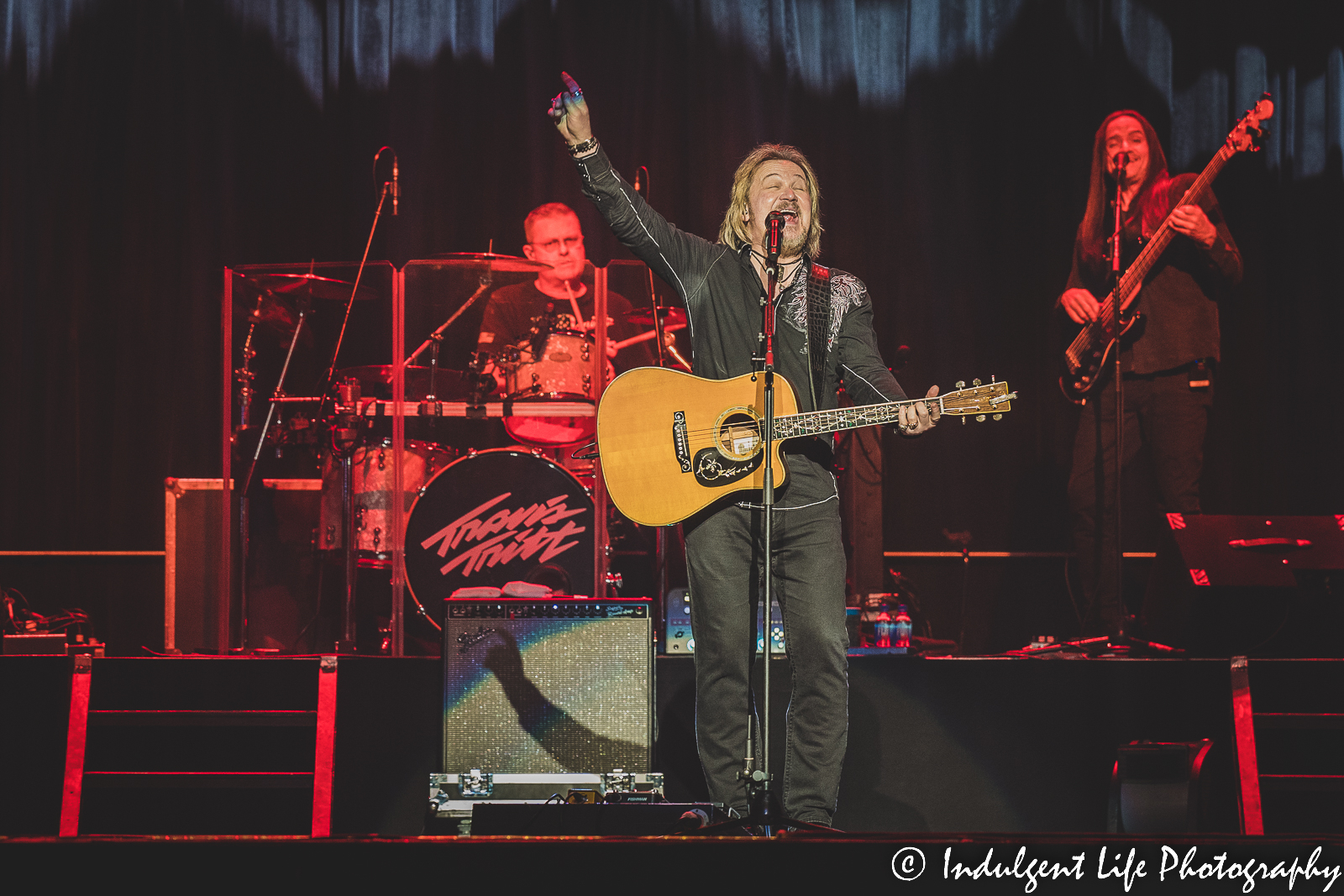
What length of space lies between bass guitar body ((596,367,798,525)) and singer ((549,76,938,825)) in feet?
0.25

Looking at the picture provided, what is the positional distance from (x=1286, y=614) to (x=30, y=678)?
175 inches

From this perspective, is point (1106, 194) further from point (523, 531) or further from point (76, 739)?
point (76, 739)

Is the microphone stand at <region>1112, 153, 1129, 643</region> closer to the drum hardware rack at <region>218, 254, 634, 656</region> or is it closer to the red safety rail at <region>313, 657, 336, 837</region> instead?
the drum hardware rack at <region>218, 254, 634, 656</region>

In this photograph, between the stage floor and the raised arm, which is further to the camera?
the raised arm

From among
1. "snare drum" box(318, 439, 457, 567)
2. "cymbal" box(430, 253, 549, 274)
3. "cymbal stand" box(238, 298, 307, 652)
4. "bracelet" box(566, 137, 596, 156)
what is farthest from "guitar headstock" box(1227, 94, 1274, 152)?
"cymbal stand" box(238, 298, 307, 652)

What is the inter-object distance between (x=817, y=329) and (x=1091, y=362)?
2.95 metres

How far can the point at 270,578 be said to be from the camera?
481cm

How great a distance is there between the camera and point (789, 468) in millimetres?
2789

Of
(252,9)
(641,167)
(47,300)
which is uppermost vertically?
(252,9)

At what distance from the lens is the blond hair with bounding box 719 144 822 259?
2.97 meters

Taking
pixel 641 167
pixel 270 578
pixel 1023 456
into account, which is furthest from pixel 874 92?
pixel 270 578

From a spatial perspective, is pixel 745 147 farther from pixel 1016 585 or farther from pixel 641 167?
pixel 1016 585

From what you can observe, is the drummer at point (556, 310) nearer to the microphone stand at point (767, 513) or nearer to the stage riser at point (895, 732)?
the stage riser at point (895, 732)

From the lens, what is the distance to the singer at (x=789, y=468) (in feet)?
8.97
